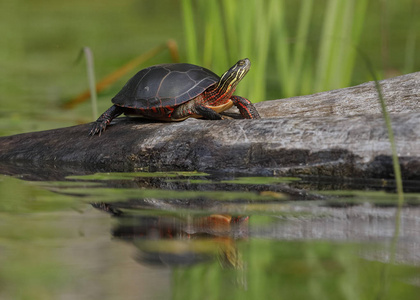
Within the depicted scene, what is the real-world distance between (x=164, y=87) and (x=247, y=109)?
0.47m

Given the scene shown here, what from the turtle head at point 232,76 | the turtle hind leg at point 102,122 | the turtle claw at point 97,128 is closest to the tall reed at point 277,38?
the turtle head at point 232,76

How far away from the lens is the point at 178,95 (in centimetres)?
316

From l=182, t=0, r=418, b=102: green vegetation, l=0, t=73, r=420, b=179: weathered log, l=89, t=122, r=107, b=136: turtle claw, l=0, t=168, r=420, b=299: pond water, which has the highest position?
l=182, t=0, r=418, b=102: green vegetation

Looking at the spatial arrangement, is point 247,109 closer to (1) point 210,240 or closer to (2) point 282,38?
(2) point 282,38

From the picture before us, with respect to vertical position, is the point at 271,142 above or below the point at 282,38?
below

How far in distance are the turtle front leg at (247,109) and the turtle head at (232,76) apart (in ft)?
0.33

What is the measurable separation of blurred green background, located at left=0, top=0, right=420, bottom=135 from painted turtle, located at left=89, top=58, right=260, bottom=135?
0.46m

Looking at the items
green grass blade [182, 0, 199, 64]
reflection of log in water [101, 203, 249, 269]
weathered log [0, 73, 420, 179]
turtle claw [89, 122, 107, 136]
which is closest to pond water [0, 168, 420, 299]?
reflection of log in water [101, 203, 249, 269]

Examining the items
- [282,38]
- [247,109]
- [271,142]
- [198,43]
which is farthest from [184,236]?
[198,43]

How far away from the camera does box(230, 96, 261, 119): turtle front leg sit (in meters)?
3.04

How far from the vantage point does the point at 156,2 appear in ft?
35.8

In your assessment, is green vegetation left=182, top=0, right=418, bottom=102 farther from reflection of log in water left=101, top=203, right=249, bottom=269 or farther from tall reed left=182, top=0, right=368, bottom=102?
reflection of log in water left=101, top=203, right=249, bottom=269

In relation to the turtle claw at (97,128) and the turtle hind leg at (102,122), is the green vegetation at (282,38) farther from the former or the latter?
the turtle claw at (97,128)

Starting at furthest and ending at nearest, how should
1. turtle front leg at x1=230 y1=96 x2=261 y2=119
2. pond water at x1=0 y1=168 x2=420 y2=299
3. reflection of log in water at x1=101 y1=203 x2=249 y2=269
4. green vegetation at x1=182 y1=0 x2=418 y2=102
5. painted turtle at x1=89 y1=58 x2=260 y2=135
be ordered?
green vegetation at x1=182 y1=0 x2=418 y2=102 → painted turtle at x1=89 y1=58 x2=260 y2=135 → turtle front leg at x1=230 y1=96 x2=261 y2=119 → reflection of log in water at x1=101 y1=203 x2=249 y2=269 → pond water at x1=0 y1=168 x2=420 y2=299
